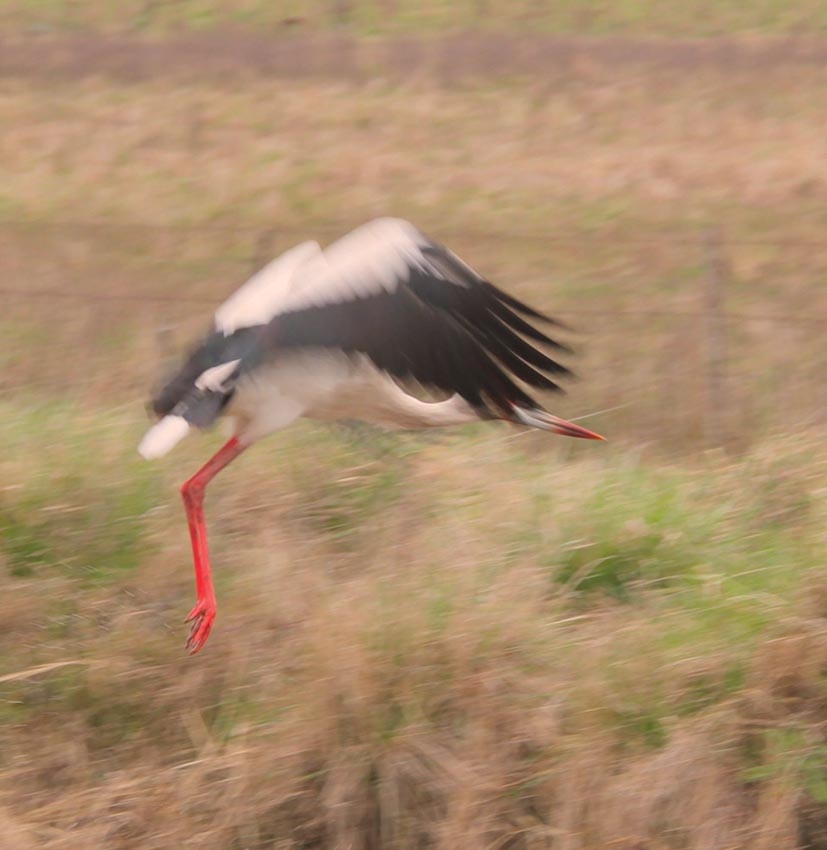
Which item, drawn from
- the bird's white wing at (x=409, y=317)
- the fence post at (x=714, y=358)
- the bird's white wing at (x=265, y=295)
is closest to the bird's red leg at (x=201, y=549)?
the bird's white wing at (x=265, y=295)

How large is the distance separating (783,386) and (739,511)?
2471 mm

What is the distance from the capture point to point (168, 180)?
14.9 m

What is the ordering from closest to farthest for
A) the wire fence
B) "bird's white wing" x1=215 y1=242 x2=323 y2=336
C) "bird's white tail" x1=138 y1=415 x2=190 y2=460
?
1. "bird's white tail" x1=138 y1=415 x2=190 y2=460
2. "bird's white wing" x1=215 y1=242 x2=323 y2=336
3. the wire fence

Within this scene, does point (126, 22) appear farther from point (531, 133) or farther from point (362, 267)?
point (362, 267)

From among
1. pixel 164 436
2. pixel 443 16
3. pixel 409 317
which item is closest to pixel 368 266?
pixel 409 317

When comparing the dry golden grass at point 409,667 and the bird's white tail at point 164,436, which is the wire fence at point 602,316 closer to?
the dry golden grass at point 409,667

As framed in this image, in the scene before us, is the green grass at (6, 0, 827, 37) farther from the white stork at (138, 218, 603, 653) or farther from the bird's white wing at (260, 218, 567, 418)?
the bird's white wing at (260, 218, 567, 418)

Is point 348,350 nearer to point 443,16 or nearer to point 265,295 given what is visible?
point 265,295

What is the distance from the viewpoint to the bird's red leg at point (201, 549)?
4578mm

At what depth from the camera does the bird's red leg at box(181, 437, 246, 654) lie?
4578mm

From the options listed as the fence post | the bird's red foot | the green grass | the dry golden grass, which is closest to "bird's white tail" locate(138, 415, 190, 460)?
the bird's red foot

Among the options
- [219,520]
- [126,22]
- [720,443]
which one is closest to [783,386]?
[720,443]

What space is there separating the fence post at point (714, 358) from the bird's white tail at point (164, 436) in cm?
371

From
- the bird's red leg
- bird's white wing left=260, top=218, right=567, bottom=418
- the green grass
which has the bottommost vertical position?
the bird's red leg
